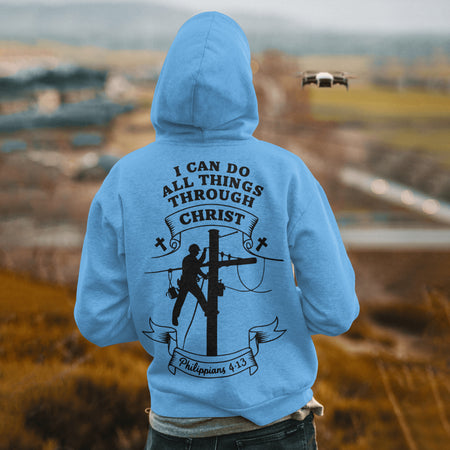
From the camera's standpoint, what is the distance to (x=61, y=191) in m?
4.13

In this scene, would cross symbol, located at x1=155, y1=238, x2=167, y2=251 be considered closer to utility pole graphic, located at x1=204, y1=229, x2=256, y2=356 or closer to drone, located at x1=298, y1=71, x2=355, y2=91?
utility pole graphic, located at x1=204, y1=229, x2=256, y2=356

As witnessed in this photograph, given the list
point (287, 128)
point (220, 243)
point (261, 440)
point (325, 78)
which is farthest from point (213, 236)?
point (287, 128)

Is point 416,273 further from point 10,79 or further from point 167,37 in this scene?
point 10,79

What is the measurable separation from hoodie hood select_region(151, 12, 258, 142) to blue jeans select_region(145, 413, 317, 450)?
38 cm

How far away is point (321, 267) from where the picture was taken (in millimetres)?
660

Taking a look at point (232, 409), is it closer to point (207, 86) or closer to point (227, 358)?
point (227, 358)

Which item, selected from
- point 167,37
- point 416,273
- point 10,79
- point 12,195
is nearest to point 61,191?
point 12,195

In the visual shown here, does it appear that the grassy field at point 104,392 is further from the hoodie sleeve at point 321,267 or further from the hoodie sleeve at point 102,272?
the hoodie sleeve at point 321,267

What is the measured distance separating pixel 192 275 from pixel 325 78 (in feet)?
1.42

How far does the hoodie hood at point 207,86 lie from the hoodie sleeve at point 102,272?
123 millimetres

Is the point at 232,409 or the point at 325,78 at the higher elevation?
the point at 325,78

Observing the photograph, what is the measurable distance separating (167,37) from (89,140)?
1.27 m

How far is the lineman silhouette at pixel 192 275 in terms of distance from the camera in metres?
0.66

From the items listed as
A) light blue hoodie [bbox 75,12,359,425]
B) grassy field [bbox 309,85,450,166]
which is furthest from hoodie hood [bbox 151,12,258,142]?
grassy field [bbox 309,85,450,166]
